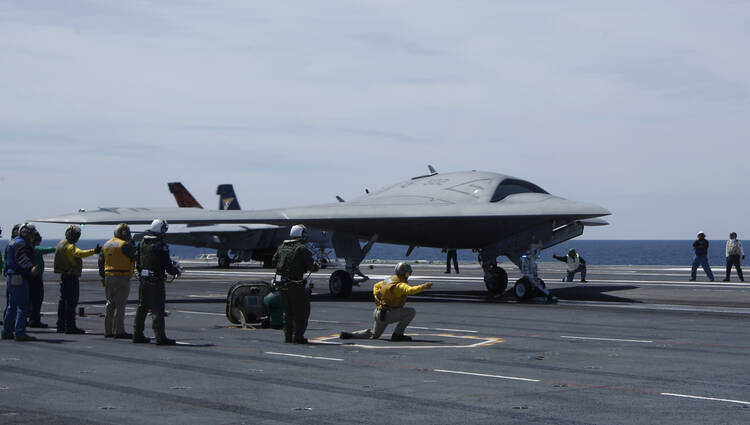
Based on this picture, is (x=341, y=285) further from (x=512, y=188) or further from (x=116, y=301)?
(x=116, y=301)

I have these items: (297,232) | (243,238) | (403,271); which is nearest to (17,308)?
(297,232)

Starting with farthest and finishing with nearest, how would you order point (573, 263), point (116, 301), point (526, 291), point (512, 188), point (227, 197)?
point (227, 197) → point (573, 263) → point (512, 188) → point (526, 291) → point (116, 301)

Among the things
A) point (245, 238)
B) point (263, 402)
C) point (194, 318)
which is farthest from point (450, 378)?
point (245, 238)

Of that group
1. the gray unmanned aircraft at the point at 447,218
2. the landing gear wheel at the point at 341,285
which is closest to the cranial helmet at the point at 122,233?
the gray unmanned aircraft at the point at 447,218

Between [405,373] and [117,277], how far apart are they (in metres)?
6.91

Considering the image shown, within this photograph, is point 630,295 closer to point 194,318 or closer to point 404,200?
point 404,200

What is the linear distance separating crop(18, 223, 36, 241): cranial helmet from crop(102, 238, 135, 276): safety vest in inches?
51.0

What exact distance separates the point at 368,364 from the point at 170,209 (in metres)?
16.2

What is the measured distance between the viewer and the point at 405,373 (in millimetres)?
11445

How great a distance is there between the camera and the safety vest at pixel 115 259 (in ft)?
52.4

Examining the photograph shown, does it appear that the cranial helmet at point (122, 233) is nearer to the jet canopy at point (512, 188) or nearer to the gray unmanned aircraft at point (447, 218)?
the gray unmanned aircraft at point (447, 218)

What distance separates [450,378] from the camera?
11.0 meters

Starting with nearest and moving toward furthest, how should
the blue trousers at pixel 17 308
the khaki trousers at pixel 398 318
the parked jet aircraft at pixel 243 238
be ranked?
the blue trousers at pixel 17 308
the khaki trousers at pixel 398 318
the parked jet aircraft at pixel 243 238

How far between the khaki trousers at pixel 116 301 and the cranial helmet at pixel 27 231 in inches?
60.7
